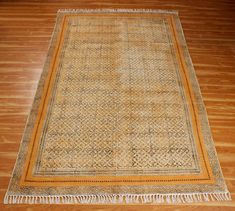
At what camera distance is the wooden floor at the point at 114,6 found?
164cm

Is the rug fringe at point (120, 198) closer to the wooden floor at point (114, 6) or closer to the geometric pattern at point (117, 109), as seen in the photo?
the wooden floor at point (114, 6)

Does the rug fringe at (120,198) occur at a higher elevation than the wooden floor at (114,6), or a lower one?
lower

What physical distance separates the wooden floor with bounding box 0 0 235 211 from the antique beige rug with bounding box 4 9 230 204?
5cm

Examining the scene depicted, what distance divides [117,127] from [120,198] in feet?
1.51

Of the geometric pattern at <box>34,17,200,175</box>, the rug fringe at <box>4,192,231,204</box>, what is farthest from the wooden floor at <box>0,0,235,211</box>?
the geometric pattern at <box>34,17,200,175</box>

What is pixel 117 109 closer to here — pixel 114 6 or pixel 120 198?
pixel 120 198

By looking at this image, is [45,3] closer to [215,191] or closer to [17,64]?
[17,64]

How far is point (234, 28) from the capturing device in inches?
103

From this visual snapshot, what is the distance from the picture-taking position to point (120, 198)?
1465 mm

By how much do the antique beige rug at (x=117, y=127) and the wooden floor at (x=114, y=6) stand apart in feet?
0.18

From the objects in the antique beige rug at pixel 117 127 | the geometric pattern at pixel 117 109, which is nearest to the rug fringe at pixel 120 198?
the antique beige rug at pixel 117 127

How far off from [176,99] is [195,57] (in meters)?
0.53

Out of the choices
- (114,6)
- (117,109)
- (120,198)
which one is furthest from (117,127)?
Answer: (114,6)

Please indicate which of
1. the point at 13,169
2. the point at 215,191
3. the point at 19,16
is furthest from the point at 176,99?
the point at 19,16
